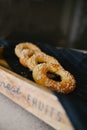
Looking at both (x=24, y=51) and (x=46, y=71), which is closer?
(x=46, y=71)

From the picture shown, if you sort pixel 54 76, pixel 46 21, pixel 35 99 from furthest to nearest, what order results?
pixel 46 21
pixel 54 76
pixel 35 99

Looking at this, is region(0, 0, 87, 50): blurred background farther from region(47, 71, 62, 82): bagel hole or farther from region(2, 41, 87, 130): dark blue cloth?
region(47, 71, 62, 82): bagel hole

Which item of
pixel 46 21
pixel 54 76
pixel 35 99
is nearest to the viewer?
pixel 35 99

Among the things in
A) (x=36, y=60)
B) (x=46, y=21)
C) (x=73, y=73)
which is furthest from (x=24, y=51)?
(x=46, y=21)

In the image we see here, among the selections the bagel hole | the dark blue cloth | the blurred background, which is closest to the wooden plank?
the dark blue cloth

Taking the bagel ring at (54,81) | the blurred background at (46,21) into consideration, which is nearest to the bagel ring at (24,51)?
the bagel ring at (54,81)

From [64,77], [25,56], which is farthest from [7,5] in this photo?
[64,77]

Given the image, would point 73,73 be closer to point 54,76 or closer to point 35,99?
point 54,76
